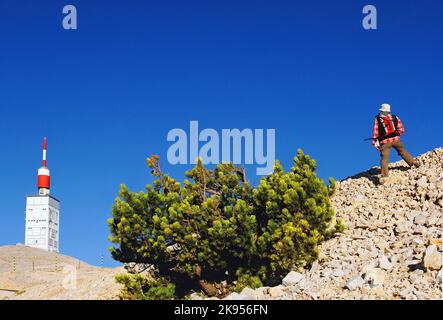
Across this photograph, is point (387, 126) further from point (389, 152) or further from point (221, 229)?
point (221, 229)

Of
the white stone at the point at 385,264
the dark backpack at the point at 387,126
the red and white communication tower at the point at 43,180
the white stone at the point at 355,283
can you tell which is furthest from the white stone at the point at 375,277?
the red and white communication tower at the point at 43,180

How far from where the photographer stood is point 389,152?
1034 inches

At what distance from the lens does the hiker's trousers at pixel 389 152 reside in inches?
1025

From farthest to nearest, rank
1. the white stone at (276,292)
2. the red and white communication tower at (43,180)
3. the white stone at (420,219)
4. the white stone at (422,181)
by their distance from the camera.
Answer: the red and white communication tower at (43,180), the white stone at (422,181), the white stone at (420,219), the white stone at (276,292)

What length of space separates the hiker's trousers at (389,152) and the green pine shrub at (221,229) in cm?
317

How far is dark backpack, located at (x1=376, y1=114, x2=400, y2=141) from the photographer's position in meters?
25.8

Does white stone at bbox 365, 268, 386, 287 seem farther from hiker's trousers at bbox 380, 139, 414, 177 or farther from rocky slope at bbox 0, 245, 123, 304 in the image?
rocky slope at bbox 0, 245, 123, 304

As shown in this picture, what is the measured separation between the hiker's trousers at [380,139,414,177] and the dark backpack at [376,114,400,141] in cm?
38

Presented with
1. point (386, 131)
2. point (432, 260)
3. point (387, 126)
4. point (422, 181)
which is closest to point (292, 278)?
point (432, 260)

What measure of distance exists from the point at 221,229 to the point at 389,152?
28.7 feet

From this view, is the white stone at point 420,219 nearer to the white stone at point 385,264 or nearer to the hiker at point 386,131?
the white stone at point 385,264

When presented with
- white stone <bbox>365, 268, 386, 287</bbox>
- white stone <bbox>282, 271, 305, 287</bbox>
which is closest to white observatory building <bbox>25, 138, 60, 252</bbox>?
white stone <bbox>282, 271, 305, 287</bbox>
